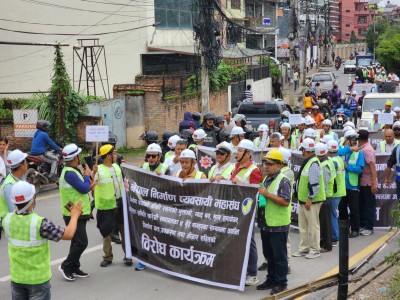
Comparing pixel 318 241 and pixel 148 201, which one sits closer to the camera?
pixel 148 201

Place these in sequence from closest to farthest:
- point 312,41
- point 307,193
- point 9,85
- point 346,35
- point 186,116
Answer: point 307,193 → point 186,116 → point 9,85 → point 312,41 → point 346,35

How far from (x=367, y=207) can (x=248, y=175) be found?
12.5 ft

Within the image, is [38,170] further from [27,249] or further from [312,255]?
[27,249]

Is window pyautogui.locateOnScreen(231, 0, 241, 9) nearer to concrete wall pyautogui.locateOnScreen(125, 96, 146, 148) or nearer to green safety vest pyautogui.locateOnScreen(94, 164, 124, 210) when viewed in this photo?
concrete wall pyautogui.locateOnScreen(125, 96, 146, 148)

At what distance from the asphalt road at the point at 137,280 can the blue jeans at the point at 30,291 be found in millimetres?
2060

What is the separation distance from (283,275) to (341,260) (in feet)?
4.99

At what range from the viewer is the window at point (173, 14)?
3784cm

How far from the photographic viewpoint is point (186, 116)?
53.9 ft

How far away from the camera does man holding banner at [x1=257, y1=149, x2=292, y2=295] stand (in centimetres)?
801

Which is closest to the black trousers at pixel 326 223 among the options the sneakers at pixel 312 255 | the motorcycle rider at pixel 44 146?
the sneakers at pixel 312 255

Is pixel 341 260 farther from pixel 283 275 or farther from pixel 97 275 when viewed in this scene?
pixel 97 275

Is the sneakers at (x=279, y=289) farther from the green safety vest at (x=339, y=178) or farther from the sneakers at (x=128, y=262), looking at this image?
the green safety vest at (x=339, y=178)

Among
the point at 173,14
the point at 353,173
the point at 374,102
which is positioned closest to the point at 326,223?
the point at 353,173

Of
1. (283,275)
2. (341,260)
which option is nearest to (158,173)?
(283,275)
